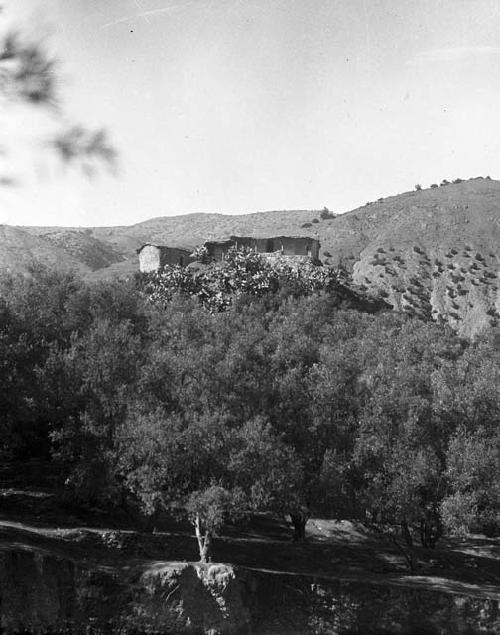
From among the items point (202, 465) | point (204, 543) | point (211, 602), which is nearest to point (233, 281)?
point (202, 465)

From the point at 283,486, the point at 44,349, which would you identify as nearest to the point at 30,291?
the point at 44,349

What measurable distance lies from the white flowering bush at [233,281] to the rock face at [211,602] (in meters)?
41.4

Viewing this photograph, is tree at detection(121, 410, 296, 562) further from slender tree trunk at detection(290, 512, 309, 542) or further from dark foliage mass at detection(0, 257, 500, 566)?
slender tree trunk at detection(290, 512, 309, 542)

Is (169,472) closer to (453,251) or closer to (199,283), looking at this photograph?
(199,283)

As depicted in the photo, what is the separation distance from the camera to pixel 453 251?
119 meters

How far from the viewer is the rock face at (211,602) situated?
24.0 m

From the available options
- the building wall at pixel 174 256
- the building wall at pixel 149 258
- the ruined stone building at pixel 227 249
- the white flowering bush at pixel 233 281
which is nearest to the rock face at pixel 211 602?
the white flowering bush at pixel 233 281

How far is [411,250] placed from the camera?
122m

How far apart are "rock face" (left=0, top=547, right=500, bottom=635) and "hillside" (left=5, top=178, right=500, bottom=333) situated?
236 feet

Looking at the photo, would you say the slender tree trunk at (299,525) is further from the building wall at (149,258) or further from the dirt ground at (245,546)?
the building wall at (149,258)

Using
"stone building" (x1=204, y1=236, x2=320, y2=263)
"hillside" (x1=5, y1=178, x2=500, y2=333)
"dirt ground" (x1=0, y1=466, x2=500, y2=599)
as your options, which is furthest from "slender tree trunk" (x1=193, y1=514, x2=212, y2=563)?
"stone building" (x1=204, y1=236, x2=320, y2=263)

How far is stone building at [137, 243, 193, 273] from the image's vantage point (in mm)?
93688

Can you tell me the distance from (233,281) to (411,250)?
56959mm

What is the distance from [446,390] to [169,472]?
49.2ft
